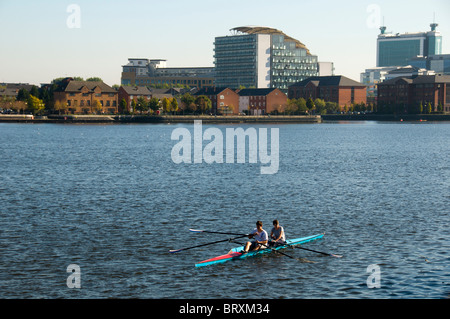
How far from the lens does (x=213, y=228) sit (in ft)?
130

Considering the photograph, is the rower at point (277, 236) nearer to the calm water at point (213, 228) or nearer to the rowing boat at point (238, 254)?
the rowing boat at point (238, 254)

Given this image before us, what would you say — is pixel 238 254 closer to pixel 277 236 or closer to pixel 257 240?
pixel 257 240

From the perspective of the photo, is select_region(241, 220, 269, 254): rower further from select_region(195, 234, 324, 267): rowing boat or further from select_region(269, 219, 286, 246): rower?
select_region(269, 219, 286, 246): rower

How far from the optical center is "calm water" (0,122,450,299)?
90.6 ft

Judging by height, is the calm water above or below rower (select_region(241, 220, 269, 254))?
below

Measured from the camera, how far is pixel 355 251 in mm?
33500

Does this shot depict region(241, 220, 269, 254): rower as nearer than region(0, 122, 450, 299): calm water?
No

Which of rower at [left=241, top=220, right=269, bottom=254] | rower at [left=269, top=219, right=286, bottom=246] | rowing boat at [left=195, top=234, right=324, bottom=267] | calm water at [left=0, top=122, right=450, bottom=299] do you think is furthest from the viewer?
rower at [left=269, top=219, right=286, bottom=246]

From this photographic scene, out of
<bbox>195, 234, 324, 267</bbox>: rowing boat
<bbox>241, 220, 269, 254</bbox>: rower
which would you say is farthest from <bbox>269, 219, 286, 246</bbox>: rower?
<bbox>241, 220, 269, 254</bbox>: rower

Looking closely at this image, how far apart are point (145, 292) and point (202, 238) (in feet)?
33.6

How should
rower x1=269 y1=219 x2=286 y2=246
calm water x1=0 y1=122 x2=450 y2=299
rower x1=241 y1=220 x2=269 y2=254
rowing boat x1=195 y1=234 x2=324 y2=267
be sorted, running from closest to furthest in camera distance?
calm water x1=0 y1=122 x2=450 y2=299, rowing boat x1=195 y1=234 x2=324 y2=267, rower x1=241 y1=220 x2=269 y2=254, rower x1=269 y1=219 x2=286 y2=246

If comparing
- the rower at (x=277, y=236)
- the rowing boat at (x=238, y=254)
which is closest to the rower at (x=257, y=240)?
the rowing boat at (x=238, y=254)

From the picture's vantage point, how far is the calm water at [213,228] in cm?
2761
